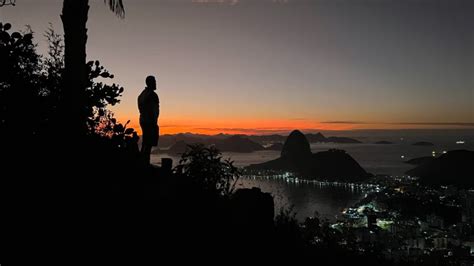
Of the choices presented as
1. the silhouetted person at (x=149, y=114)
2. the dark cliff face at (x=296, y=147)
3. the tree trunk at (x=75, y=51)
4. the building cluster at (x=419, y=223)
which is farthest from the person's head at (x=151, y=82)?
the dark cliff face at (x=296, y=147)

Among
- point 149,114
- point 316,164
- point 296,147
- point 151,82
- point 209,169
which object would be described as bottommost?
point 316,164

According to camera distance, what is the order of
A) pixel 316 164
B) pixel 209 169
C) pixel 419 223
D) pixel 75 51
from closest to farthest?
pixel 75 51, pixel 209 169, pixel 419 223, pixel 316 164

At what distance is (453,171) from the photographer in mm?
98938

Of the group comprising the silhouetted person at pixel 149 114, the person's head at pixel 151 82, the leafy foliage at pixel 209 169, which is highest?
the person's head at pixel 151 82

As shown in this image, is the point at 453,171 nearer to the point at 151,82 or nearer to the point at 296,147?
the point at 296,147

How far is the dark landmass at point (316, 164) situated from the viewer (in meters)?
114

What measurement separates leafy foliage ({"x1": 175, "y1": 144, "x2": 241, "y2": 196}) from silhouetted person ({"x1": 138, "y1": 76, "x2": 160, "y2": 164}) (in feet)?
4.68

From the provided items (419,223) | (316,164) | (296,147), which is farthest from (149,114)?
(296,147)

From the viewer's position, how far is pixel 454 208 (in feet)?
164

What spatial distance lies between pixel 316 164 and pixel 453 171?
4550 cm

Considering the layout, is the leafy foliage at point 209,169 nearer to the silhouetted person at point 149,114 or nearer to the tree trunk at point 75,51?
the silhouetted person at point 149,114

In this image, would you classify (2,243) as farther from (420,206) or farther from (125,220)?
(420,206)

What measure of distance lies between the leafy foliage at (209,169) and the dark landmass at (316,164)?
99.0m

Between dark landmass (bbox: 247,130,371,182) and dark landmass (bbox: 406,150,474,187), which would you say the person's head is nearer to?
dark landmass (bbox: 406,150,474,187)
